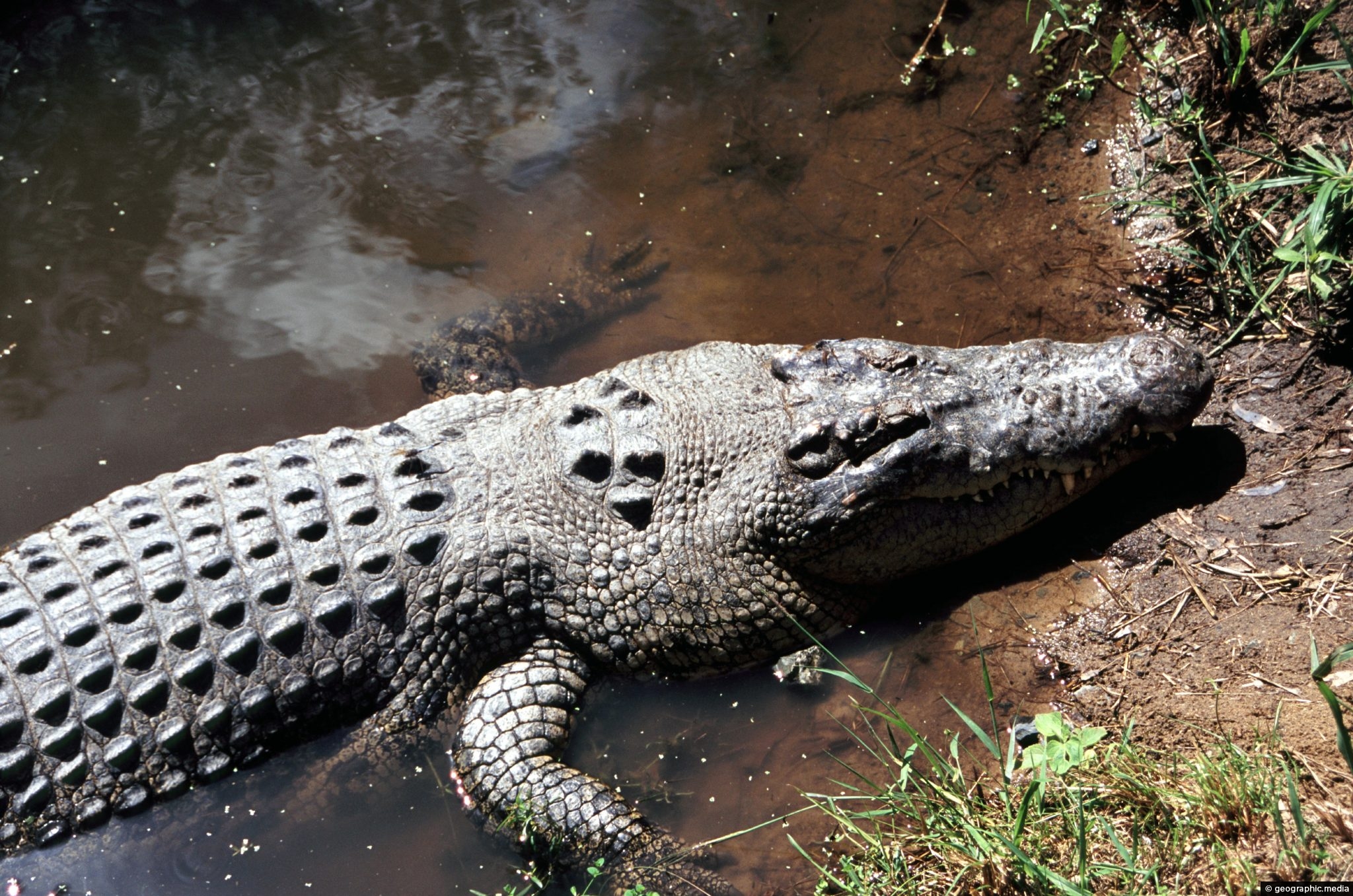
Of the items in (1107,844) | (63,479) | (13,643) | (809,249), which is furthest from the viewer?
(809,249)

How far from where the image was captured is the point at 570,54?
18.4ft

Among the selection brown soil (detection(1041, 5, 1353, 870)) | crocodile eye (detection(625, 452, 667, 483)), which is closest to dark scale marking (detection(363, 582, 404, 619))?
crocodile eye (detection(625, 452, 667, 483))

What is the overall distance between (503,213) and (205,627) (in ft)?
9.44

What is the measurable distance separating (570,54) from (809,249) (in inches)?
81.9

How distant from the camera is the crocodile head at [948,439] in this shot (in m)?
3.46

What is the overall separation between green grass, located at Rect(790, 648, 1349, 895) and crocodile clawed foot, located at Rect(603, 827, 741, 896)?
1.39 feet

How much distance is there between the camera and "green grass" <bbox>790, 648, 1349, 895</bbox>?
90.8 inches

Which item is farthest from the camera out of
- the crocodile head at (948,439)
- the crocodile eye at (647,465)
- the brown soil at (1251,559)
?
the crocodile eye at (647,465)

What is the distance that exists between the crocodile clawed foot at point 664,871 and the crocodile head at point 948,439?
3.81ft

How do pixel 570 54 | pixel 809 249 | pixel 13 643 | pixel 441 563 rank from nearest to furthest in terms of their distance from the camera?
pixel 13 643 → pixel 441 563 → pixel 809 249 → pixel 570 54

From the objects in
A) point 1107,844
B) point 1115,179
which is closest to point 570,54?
point 1115,179

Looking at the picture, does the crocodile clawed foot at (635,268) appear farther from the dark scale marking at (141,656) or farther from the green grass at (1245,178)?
the dark scale marking at (141,656)

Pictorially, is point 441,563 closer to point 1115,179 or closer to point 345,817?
point 345,817

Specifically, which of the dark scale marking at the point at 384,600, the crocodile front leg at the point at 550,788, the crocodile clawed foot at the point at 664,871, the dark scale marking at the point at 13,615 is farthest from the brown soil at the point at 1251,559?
the dark scale marking at the point at 13,615
